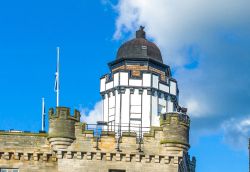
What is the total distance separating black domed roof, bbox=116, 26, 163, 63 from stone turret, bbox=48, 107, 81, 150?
2202cm

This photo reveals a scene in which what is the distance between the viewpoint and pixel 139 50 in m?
70.4

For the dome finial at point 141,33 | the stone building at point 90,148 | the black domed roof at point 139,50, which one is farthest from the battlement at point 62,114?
the dome finial at point 141,33

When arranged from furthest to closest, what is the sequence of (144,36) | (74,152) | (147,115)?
(144,36) < (147,115) < (74,152)

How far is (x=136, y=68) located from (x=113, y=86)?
2922mm

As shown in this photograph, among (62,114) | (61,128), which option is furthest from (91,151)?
(62,114)

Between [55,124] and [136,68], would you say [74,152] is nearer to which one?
[55,124]

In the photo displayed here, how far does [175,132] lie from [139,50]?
22.7 metres

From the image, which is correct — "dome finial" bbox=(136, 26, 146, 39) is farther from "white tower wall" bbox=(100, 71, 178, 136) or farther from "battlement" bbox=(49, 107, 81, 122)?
"battlement" bbox=(49, 107, 81, 122)

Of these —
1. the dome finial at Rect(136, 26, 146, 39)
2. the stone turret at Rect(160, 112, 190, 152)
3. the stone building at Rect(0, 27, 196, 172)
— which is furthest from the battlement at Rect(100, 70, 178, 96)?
the stone turret at Rect(160, 112, 190, 152)

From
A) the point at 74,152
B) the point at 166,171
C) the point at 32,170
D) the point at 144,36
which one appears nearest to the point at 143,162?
the point at 166,171

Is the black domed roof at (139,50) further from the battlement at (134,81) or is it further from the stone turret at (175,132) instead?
the stone turret at (175,132)

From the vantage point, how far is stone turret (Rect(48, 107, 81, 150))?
4803cm

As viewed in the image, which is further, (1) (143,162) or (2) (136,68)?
(2) (136,68)

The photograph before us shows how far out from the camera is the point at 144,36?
73.4 m
